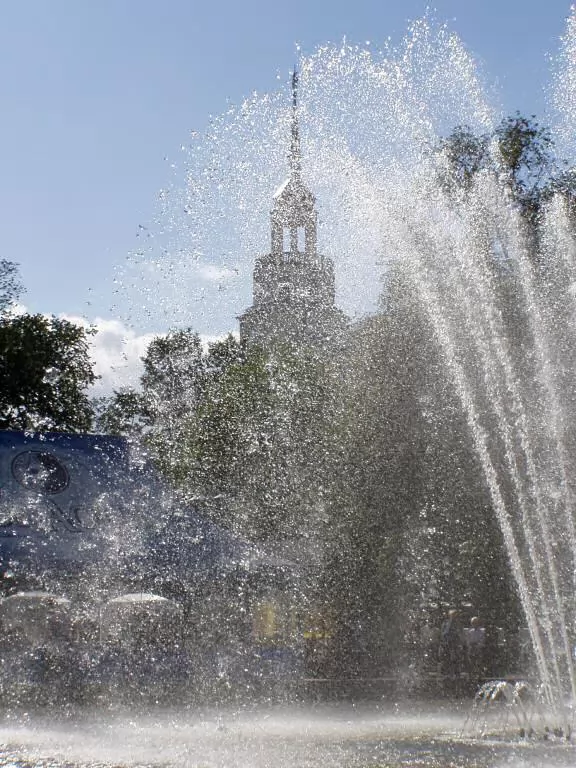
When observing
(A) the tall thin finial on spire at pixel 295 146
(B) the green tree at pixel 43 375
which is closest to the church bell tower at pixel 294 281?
(A) the tall thin finial on spire at pixel 295 146

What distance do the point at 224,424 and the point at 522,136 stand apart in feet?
33.4

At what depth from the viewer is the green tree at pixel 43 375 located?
120ft

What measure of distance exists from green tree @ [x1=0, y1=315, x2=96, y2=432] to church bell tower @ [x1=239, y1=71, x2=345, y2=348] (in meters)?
11.3

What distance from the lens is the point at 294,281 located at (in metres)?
23.9

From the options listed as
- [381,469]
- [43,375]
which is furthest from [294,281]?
[43,375]

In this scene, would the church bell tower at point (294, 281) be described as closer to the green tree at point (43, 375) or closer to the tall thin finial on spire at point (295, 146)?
the tall thin finial on spire at point (295, 146)

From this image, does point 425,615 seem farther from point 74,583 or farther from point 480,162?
point 480,162

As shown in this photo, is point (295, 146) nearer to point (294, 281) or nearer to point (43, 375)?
point (294, 281)

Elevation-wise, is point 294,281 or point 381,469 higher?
point 294,281

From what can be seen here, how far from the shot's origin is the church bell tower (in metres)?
20.0

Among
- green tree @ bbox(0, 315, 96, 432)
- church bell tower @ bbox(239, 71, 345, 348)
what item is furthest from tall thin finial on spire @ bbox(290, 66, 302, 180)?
green tree @ bbox(0, 315, 96, 432)

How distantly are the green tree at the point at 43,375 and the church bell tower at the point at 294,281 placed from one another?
11.3 metres

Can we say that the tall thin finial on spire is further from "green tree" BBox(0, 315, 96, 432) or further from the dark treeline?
"green tree" BBox(0, 315, 96, 432)

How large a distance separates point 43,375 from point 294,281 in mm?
16714
